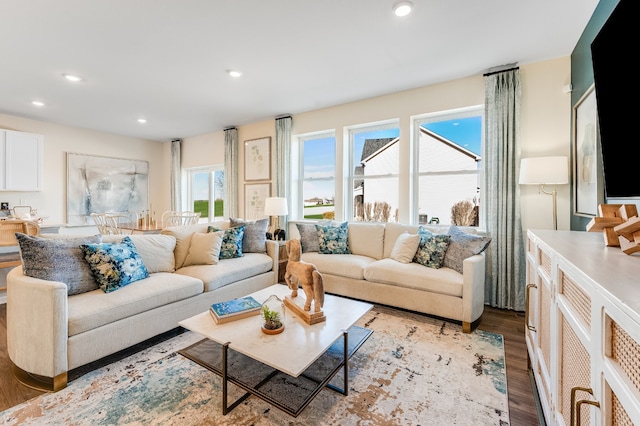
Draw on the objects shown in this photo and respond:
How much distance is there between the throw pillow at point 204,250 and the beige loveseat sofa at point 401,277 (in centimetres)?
108

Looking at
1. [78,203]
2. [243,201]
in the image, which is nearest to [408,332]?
[243,201]

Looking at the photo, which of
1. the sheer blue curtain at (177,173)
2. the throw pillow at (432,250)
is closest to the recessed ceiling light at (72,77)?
the sheer blue curtain at (177,173)

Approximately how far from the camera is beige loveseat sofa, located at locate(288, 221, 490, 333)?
2.62 metres

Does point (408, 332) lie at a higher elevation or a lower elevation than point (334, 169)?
lower

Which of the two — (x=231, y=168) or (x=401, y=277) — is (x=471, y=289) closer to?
(x=401, y=277)

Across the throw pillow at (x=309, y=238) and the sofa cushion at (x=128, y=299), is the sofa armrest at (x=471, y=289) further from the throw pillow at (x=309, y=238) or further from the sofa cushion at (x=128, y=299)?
the sofa cushion at (x=128, y=299)

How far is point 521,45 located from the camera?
8.84 ft

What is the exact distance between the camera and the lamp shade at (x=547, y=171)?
2.64 m

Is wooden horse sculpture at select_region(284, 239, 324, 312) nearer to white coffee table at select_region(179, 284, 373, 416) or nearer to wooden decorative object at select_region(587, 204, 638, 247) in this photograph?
white coffee table at select_region(179, 284, 373, 416)

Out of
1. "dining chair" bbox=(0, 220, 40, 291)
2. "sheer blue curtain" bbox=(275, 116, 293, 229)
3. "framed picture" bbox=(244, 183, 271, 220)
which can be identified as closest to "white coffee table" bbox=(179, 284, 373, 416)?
"dining chair" bbox=(0, 220, 40, 291)

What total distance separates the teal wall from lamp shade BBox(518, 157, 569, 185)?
0.36m

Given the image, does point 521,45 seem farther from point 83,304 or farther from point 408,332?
point 83,304

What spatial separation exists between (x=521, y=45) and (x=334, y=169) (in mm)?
2669

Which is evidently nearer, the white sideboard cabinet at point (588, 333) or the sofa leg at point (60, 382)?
the white sideboard cabinet at point (588, 333)
